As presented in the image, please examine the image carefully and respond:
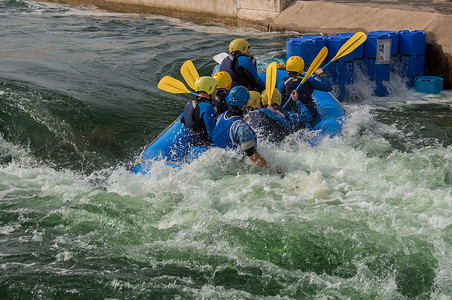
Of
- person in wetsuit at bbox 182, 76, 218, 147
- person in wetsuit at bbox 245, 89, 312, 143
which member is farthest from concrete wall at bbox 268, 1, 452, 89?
person in wetsuit at bbox 182, 76, 218, 147

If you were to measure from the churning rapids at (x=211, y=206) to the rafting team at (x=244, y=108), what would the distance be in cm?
25

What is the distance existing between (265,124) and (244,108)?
0.61m

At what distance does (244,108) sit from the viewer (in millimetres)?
5449

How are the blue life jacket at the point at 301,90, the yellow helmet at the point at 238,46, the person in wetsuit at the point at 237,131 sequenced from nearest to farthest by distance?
the person in wetsuit at the point at 237,131 < the blue life jacket at the point at 301,90 < the yellow helmet at the point at 238,46

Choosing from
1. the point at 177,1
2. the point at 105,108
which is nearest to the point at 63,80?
the point at 105,108

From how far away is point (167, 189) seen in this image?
5336 mm

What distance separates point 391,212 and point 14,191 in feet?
11.6

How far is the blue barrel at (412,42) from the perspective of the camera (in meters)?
9.23

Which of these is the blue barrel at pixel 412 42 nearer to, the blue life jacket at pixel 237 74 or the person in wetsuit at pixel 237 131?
the blue life jacket at pixel 237 74

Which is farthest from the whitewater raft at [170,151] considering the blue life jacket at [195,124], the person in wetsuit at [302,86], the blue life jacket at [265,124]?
Result: the person in wetsuit at [302,86]

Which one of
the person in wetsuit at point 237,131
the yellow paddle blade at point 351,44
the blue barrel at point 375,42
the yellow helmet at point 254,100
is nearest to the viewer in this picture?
the person in wetsuit at point 237,131

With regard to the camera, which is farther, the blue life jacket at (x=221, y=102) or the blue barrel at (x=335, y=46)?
the blue barrel at (x=335, y=46)

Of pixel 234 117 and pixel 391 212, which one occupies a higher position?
pixel 234 117

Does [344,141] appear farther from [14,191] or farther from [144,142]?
[14,191]
